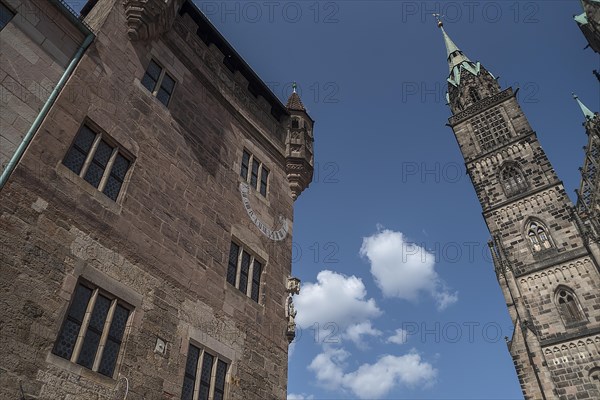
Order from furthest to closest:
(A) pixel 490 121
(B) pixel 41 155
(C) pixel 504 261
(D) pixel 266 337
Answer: (A) pixel 490 121 < (C) pixel 504 261 < (D) pixel 266 337 < (B) pixel 41 155

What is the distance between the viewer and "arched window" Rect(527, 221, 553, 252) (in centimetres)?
3280

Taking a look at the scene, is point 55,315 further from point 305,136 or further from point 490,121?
point 490,121

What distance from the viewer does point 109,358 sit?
7746 millimetres

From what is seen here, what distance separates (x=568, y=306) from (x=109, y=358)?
1236 inches

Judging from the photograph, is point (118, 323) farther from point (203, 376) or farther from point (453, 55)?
point (453, 55)

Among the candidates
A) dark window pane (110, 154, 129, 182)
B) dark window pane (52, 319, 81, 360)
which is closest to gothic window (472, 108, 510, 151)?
dark window pane (110, 154, 129, 182)

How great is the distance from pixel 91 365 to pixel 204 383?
9.10 feet

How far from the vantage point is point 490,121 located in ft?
140

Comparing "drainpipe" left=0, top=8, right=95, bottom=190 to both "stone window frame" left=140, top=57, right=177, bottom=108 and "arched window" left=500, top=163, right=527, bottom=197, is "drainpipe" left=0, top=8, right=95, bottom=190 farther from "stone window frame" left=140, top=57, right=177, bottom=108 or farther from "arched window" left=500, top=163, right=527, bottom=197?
"arched window" left=500, top=163, right=527, bottom=197

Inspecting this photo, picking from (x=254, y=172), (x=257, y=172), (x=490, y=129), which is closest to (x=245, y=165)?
(x=254, y=172)

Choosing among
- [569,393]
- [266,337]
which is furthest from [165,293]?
[569,393]

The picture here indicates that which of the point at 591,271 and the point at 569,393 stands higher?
the point at 591,271

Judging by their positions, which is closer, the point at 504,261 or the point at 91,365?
the point at 91,365

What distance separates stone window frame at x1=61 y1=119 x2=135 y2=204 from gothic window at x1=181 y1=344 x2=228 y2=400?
12.4 feet
